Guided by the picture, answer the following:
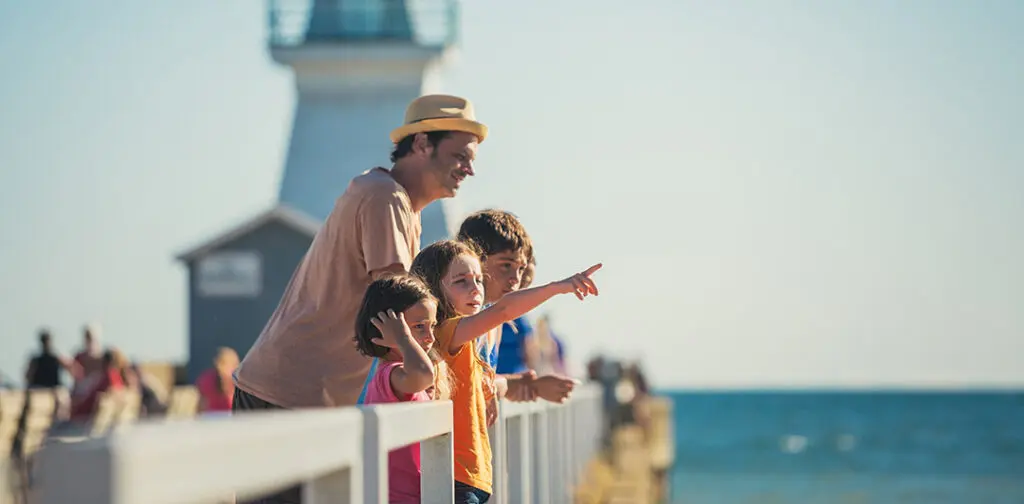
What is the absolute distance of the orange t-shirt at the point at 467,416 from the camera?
4816mm

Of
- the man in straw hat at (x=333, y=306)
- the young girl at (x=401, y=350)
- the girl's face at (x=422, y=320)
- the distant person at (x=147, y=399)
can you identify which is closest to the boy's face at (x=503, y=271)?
the man in straw hat at (x=333, y=306)

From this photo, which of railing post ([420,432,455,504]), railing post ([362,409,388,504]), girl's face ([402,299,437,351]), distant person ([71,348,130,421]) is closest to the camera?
railing post ([362,409,388,504])

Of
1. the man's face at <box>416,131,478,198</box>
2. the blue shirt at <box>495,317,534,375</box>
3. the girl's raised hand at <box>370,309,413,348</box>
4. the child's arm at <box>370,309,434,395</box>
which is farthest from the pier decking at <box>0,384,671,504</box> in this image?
the blue shirt at <box>495,317,534,375</box>

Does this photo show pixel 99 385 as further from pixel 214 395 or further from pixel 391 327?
pixel 391 327

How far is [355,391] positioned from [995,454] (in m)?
81.8

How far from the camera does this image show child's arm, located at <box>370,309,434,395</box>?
168 inches

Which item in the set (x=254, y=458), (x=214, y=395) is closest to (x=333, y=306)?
(x=254, y=458)

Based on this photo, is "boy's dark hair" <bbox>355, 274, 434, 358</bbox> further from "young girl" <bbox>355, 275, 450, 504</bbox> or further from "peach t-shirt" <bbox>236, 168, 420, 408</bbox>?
"peach t-shirt" <bbox>236, 168, 420, 408</bbox>

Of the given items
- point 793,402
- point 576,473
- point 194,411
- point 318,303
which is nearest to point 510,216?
point 318,303

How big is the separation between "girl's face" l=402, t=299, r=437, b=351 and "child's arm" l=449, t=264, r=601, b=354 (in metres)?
0.24

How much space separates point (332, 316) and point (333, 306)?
3 cm

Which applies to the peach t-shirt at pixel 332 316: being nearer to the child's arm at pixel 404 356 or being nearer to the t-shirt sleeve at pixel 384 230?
the t-shirt sleeve at pixel 384 230

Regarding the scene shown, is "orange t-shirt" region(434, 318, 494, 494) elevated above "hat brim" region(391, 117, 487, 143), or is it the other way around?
"hat brim" region(391, 117, 487, 143)

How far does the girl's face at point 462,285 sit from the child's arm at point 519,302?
165 mm
